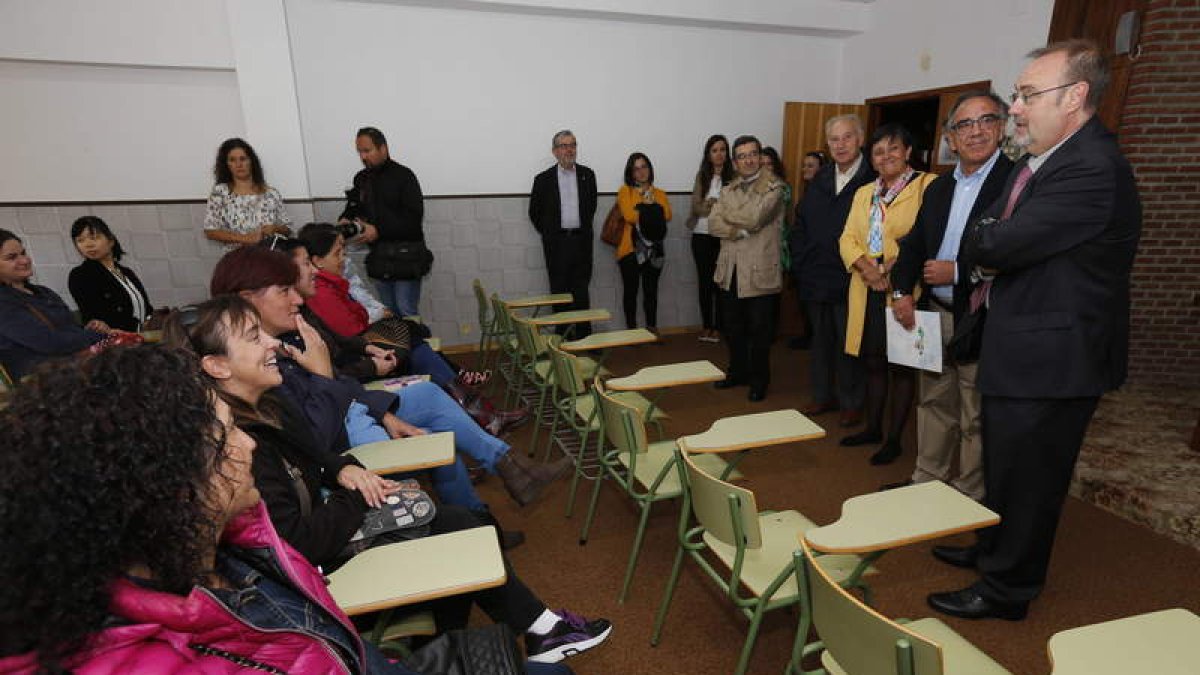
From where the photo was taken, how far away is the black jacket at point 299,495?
133 cm

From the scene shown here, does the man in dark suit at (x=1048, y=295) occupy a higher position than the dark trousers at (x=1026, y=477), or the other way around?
the man in dark suit at (x=1048, y=295)

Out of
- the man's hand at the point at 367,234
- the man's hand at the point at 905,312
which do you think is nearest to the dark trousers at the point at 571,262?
the man's hand at the point at 367,234

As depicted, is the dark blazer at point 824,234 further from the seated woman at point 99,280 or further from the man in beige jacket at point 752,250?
the seated woman at point 99,280

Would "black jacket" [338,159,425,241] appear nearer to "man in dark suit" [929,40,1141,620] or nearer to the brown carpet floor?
the brown carpet floor

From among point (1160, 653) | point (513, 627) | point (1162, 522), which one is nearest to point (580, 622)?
point (513, 627)

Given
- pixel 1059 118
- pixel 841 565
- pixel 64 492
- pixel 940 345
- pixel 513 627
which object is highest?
pixel 1059 118

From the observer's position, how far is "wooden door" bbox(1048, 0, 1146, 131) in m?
3.46

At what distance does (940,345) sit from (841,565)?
1158 mm

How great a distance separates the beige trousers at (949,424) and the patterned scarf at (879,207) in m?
0.46

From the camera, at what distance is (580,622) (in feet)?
5.63

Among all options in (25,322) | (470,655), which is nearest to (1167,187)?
(470,655)

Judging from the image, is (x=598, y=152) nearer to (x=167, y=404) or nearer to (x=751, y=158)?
(x=751, y=158)

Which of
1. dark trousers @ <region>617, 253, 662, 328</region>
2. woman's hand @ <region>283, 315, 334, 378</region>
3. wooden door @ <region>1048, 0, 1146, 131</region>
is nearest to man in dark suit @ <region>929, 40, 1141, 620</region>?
woman's hand @ <region>283, 315, 334, 378</region>

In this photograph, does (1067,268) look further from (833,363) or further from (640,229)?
(640,229)
